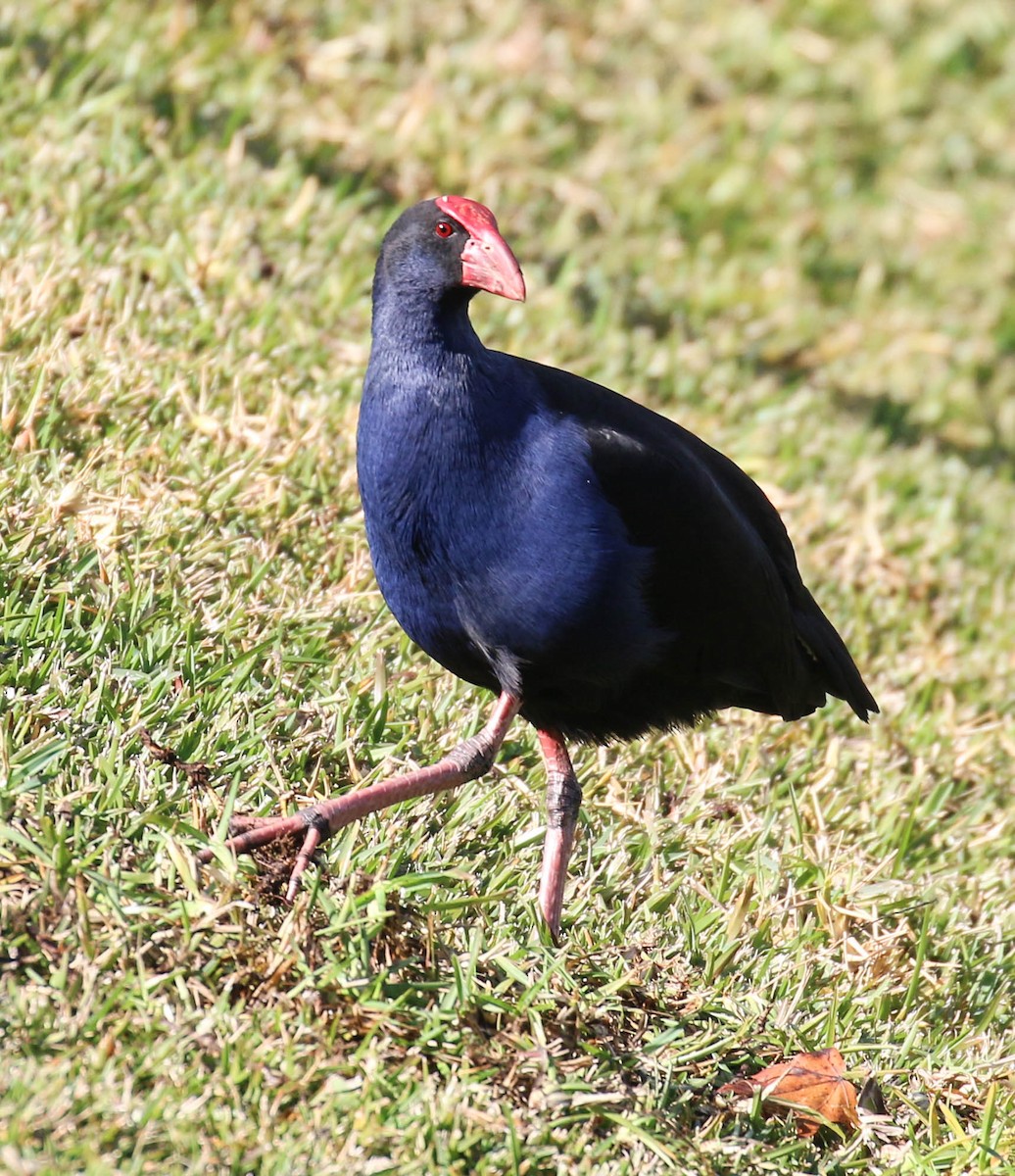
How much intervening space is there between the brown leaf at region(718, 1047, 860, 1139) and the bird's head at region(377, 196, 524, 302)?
5.15 feet

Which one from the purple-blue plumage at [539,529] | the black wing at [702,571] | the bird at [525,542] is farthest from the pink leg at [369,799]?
the black wing at [702,571]

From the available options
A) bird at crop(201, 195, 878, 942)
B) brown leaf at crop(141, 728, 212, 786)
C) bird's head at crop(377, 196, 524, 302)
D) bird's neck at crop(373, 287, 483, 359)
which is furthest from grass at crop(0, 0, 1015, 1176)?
bird's head at crop(377, 196, 524, 302)

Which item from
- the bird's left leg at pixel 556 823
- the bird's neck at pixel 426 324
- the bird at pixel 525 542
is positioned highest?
the bird's neck at pixel 426 324

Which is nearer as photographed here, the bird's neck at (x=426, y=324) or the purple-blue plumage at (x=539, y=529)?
the purple-blue plumage at (x=539, y=529)

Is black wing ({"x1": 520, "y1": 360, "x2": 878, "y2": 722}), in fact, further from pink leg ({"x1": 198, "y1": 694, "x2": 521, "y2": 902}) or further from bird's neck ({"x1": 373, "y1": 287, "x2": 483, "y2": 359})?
pink leg ({"x1": 198, "y1": 694, "x2": 521, "y2": 902})

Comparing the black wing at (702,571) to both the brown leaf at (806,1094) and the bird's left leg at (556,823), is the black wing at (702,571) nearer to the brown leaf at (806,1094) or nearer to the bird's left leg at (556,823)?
the bird's left leg at (556,823)

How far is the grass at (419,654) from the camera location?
2732 mm

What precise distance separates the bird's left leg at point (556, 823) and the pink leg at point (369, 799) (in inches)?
7.2

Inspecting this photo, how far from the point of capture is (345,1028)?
277cm

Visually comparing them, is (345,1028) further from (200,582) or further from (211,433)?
(211,433)

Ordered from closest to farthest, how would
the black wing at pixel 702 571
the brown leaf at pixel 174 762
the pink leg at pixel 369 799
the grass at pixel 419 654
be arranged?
the grass at pixel 419 654 < the pink leg at pixel 369 799 < the brown leaf at pixel 174 762 < the black wing at pixel 702 571

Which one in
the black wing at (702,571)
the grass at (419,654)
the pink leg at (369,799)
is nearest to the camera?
the grass at (419,654)

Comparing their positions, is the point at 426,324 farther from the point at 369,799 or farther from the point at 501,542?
the point at 369,799

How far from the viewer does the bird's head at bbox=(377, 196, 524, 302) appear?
3102 millimetres
